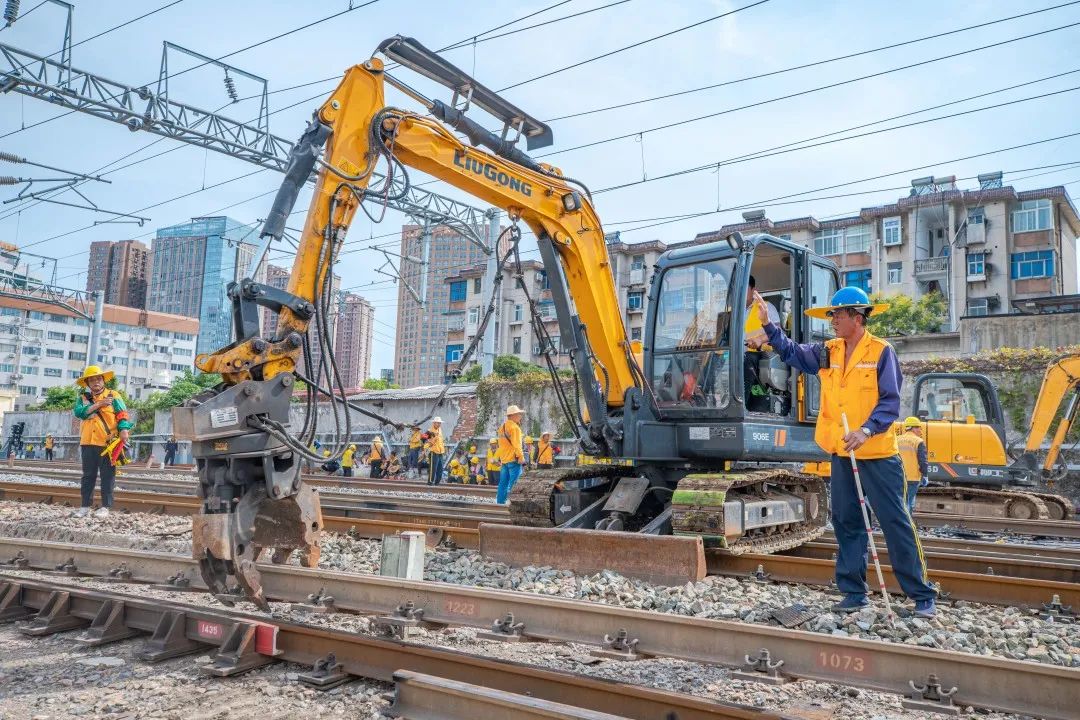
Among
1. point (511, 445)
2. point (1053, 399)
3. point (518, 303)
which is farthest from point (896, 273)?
point (511, 445)

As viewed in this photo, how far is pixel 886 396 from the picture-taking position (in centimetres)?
500

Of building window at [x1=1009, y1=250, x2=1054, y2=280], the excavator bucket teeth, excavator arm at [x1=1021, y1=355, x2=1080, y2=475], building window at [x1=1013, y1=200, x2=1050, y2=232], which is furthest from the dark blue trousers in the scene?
building window at [x1=1013, y1=200, x2=1050, y2=232]

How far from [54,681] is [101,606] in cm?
94

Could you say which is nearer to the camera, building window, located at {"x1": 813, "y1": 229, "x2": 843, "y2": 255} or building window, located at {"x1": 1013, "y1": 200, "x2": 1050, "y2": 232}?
building window, located at {"x1": 1013, "y1": 200, "x2": 1050, "y2": 232}

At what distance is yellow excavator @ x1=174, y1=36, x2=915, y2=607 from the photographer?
531 centimetres

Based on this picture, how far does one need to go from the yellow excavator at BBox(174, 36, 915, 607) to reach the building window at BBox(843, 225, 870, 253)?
4349 cm

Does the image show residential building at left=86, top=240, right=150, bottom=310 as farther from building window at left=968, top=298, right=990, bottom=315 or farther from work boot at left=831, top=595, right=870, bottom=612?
work boot at left=831, top=595, right=870, bottom=612

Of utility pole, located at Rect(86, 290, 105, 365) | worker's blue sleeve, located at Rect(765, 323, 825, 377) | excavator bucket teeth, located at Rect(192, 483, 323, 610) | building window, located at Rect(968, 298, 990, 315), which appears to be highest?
building window, located at Rect(968, 298, 990, 315)

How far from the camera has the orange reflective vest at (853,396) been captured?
198 inches

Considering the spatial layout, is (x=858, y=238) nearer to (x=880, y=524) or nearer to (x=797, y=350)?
(x=797, y=350)

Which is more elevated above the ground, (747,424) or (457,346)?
(457,346)

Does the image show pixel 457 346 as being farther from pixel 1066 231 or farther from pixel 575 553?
pixel 575 553

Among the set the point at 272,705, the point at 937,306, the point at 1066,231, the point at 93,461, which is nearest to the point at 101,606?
the point at 272,705

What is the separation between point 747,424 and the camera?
6.98 meters
